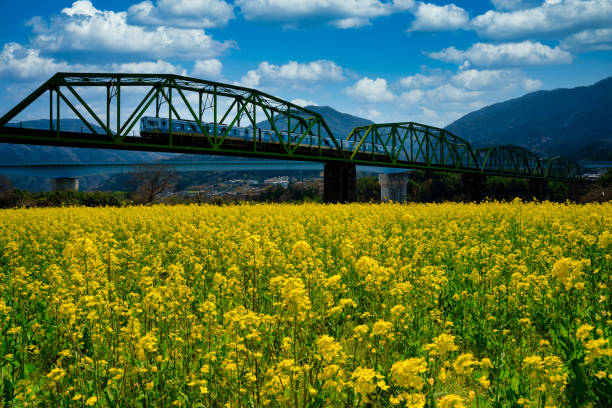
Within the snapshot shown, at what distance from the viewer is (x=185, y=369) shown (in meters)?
4.53

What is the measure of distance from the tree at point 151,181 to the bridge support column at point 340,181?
20.7 meters

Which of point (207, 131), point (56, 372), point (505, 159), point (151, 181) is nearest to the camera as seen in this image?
point (56, 372)

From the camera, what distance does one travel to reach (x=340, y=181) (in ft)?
149

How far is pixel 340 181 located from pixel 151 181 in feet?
82.1

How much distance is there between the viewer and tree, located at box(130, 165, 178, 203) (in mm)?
51688

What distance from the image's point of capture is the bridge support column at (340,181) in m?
45.0

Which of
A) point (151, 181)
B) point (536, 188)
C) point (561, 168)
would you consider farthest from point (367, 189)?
point (151, 181)

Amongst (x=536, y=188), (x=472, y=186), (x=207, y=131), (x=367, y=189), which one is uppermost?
(x=207, y=131)

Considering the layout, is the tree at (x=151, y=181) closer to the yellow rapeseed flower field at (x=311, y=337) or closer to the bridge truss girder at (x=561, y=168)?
the yellow rapeseed flower field at (x=311, y=337)

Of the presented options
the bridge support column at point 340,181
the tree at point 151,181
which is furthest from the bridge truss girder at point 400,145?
the tree at point 151,181

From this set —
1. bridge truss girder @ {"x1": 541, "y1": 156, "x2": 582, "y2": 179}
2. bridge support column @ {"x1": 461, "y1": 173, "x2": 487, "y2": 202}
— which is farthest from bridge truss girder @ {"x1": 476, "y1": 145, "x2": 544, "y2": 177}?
bridge truss girder @ {"x1": 541, "y1": 156, "x2": 582, "y2": 179}

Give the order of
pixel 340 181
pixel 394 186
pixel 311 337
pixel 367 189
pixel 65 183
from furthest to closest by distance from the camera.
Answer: pixel 367 189, pixel 394 186, pixel 65 183, pixel 340 181, pixel 311 337

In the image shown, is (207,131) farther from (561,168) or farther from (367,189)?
(561,168)

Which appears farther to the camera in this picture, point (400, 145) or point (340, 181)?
point (400, 145)
